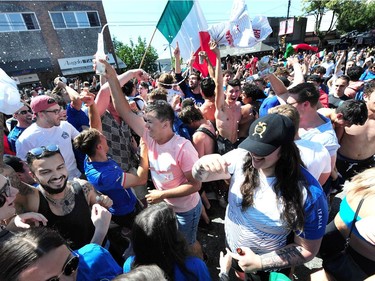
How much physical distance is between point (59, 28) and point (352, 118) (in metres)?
27.6

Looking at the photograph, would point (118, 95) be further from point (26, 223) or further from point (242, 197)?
point (242, 197)

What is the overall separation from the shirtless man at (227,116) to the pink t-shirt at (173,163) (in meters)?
1.15

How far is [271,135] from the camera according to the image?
132 cm

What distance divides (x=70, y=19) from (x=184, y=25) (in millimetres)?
25737

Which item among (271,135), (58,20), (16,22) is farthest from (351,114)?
(58,20)

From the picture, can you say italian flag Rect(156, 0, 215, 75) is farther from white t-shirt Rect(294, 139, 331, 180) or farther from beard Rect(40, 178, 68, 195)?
beard Rect(40, 178, 68, 195)

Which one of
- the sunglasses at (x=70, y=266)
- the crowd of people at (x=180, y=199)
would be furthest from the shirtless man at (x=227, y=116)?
the sunglasses at (x=70, y=266)

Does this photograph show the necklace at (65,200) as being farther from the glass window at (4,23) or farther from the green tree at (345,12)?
the green tree at (345,12)

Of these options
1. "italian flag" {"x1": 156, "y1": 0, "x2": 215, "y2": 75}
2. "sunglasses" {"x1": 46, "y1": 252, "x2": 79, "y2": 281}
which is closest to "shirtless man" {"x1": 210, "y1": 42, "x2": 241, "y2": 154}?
"italian flag" {"x1": 156, "y1": 0, "x2": 215, "y2": 75}

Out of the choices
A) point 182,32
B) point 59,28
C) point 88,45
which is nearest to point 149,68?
point 88,45

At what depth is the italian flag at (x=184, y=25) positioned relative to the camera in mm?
3535

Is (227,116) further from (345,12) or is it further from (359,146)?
(345,12)

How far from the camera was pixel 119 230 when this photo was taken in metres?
Result: 2.40

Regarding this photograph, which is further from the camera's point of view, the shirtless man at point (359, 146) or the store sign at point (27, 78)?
the store sign at point (27, 78)
